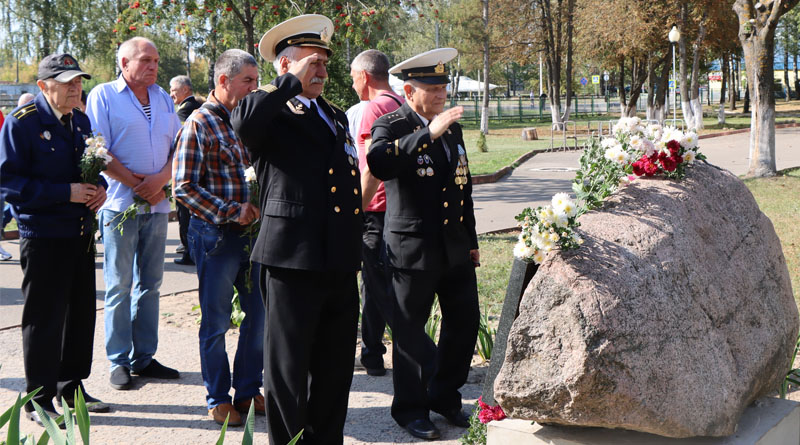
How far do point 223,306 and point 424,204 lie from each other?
1246 millimetres

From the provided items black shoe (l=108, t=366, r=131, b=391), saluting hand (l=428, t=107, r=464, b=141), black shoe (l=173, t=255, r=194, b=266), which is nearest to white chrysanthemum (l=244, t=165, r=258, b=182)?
saluting hand (l=428, t=107, r=464, b=141)

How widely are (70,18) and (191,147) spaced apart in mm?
45437

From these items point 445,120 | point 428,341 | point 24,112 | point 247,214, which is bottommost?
point 428,341

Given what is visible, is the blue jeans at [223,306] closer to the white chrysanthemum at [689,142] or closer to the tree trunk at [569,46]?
the white chrysanthemum at [689,142]

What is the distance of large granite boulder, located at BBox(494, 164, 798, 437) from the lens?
3.10 meters

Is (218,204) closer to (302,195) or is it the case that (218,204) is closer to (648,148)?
(302,195)

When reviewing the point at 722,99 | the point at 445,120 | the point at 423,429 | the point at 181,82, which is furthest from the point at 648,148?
the point at 722,99

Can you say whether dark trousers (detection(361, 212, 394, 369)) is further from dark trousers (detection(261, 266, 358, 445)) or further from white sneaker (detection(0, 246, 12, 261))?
white sneaker (detection(0, 246, 12, 261))

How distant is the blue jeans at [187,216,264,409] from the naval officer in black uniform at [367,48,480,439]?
0.82m

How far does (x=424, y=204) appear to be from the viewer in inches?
A: 169

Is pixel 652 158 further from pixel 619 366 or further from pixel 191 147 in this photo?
pixel 191 147

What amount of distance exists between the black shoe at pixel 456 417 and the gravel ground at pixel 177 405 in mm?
33

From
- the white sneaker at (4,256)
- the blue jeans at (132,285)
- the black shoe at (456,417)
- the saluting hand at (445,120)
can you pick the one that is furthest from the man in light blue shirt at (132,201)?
the white sneaker at (4,256)

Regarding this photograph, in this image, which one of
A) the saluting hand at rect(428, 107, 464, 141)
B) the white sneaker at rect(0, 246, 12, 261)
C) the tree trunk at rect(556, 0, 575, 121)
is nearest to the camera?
the saluting hand at rect(428, 107, 464, 141)
